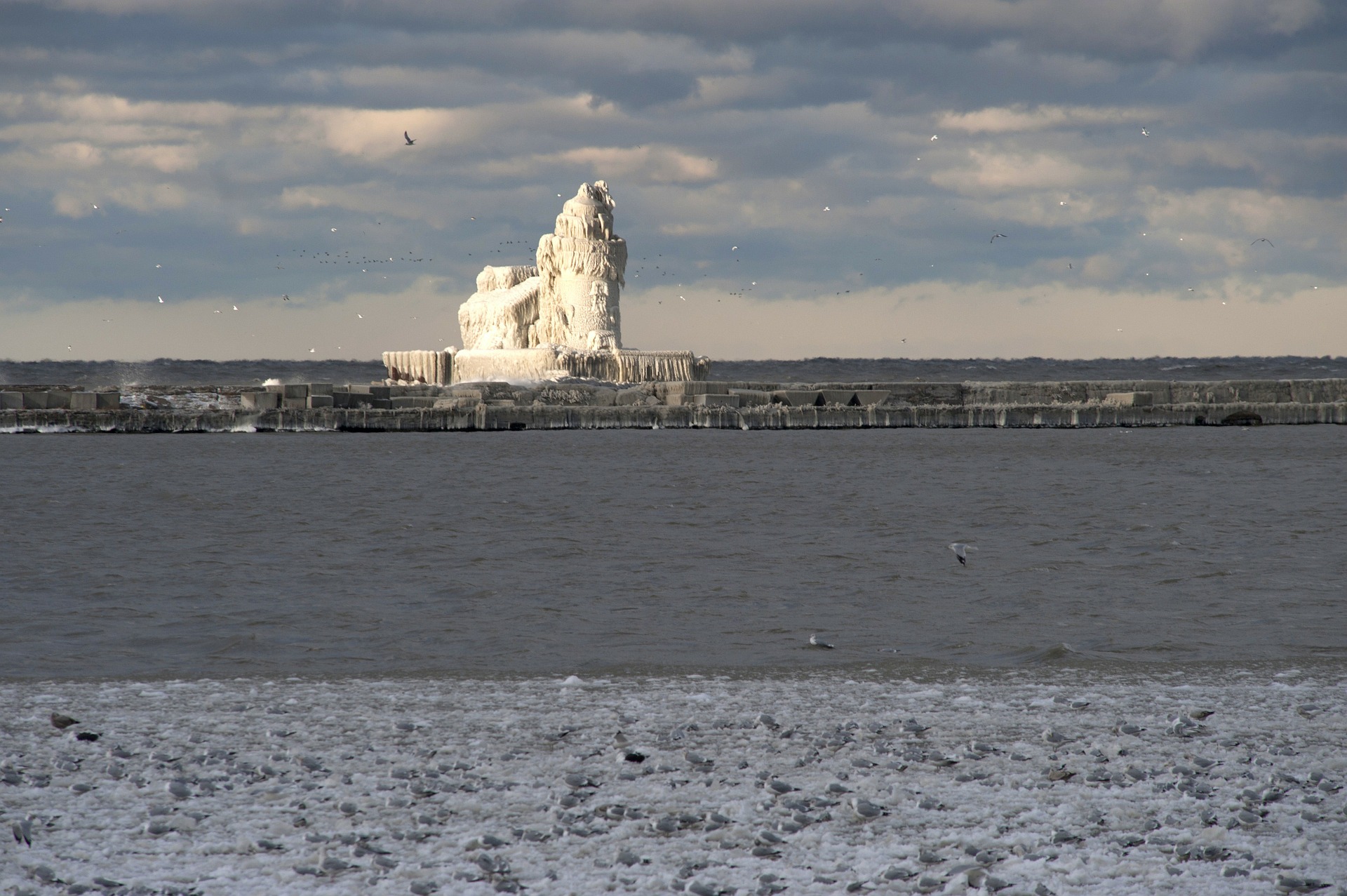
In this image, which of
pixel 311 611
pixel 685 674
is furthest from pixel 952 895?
pixel 311 611

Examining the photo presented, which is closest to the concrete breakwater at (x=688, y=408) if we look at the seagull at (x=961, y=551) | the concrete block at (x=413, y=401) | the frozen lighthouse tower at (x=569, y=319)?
the concrete block at (x=413, y=401)

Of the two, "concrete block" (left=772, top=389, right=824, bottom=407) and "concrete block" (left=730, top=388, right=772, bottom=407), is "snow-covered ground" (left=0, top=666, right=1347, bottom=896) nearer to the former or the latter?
"concrete block" (left=730, top=388, right=772, bottom=407)

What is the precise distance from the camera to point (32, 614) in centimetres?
748

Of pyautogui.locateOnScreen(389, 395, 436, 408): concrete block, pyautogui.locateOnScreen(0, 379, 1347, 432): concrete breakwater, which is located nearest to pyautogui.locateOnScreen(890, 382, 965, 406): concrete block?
pyautogui.locateOnScreen(0, 379, 1347, 432): concrete breakwater

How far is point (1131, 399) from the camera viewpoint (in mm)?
34844

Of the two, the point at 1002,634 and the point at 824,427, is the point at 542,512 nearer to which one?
the point at 1002,634

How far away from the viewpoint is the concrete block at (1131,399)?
34.8 meters

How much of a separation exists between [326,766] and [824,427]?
2824 cm

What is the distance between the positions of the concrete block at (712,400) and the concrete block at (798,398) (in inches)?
79.4

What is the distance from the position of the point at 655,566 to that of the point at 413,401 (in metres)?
23.7

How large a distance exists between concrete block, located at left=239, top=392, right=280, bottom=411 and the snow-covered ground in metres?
27.5

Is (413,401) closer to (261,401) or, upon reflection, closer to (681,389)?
(261,401)

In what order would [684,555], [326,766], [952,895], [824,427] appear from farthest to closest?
[824,427], [684,555], [326,766], [952,895]

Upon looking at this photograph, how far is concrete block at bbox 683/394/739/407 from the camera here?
106ft
